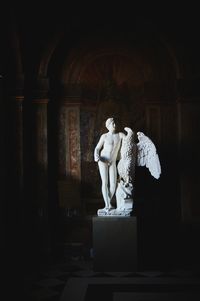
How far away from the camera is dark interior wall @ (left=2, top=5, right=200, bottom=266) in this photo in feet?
23.4

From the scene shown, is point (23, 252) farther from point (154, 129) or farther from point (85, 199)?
point (154, 129)

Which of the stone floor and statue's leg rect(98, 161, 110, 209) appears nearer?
the stone floor

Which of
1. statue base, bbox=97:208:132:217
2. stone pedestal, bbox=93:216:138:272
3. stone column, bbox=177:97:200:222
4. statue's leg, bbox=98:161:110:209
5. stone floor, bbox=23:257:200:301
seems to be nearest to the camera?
stone floor, bbox=23:257:200:301

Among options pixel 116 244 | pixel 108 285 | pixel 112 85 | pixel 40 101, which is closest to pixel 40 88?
pixel 40 101

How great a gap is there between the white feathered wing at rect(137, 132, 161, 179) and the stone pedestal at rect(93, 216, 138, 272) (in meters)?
0.82

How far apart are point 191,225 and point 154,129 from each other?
5.71 ft

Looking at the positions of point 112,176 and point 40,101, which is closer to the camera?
point 112,176

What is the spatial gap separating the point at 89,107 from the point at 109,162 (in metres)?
1.43

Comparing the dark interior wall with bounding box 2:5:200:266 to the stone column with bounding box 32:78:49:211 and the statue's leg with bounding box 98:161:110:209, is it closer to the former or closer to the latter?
the stone column with bounding box 32:78:49:211

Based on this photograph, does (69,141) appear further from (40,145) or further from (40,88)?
(40,88)

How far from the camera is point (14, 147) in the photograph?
23.4 feet

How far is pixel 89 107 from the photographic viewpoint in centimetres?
780

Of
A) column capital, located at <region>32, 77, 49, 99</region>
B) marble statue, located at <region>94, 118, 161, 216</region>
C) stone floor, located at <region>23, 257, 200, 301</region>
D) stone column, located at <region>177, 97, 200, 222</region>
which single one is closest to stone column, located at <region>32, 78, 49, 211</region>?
column capital, located at <region>32, 77, 49, 99</region>

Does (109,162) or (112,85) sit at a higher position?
(112,85)
